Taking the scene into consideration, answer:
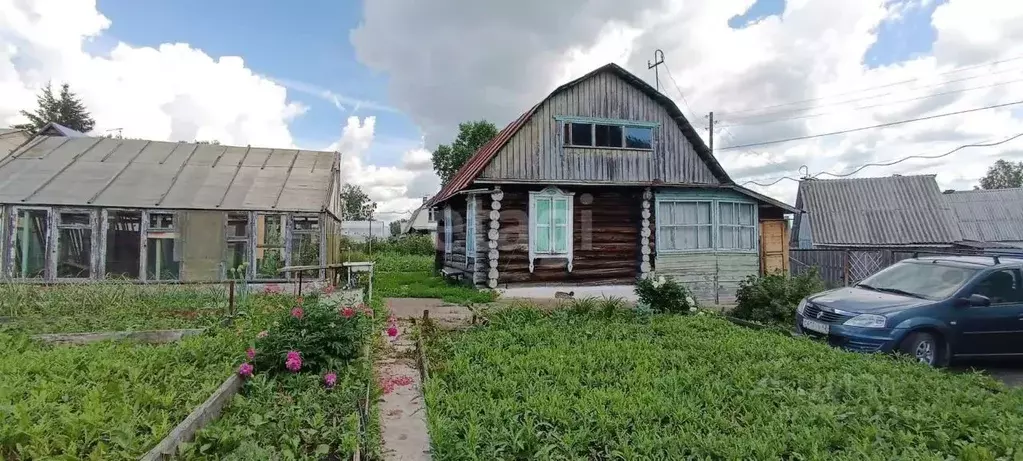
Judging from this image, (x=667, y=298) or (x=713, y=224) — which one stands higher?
(x=713, y=224)

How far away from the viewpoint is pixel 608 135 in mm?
14133

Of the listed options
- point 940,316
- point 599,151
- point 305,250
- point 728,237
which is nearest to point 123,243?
point 305,250

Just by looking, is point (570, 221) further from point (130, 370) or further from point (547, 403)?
point (130, 370)

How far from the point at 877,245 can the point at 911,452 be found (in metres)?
21.4

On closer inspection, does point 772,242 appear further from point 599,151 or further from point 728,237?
point 599,151

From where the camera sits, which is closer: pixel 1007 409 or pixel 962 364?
pixel 1007 409

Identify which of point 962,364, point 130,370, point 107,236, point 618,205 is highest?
point 618,205

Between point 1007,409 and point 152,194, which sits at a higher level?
point 152,194

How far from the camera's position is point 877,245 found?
21.1 m

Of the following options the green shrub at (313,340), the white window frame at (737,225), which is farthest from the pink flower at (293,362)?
the white window frame at (737,225)

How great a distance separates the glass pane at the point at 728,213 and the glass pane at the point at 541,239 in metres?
5.46

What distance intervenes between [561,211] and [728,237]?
531 centimetres

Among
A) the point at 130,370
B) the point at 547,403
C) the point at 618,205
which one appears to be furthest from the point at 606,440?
the point at 618,205

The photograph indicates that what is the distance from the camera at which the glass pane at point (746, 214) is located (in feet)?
49.8
